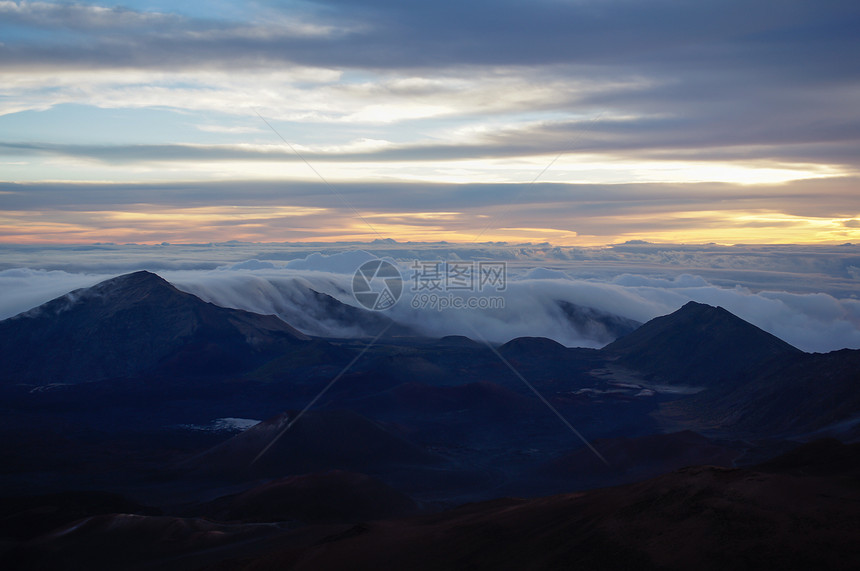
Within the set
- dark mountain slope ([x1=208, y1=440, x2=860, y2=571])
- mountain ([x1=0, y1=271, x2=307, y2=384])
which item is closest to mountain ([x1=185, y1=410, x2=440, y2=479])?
dark mountain slope ([x1=208, y1=440, x2=860, y2=571])

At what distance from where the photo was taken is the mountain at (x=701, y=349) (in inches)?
4449

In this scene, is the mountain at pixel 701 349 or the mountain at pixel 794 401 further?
the mountain at pixel 701 349

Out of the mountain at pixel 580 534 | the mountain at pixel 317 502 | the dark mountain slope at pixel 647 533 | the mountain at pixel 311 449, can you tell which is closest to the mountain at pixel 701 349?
the mountain at pixel 311 449

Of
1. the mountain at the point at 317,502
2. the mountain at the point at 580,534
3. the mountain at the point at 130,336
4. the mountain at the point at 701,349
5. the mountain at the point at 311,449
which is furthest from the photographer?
the mountain at the point at 130,336

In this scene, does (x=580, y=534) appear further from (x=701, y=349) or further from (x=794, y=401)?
(x=701, y=349)

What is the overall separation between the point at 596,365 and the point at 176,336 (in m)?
81.5

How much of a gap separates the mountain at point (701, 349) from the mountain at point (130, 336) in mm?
68727

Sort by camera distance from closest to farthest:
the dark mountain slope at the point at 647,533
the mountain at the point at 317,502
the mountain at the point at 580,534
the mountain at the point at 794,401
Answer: the dark mountain slope at the point at 647,533
the mountain at the point at 580,534
the mountain at the point at 317,502
the mountain at the point at 794,401

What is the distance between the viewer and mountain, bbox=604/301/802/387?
113m

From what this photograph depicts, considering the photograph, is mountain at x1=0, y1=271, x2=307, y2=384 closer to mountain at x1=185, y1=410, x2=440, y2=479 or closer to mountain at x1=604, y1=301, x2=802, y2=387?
mountain at x1=185, y1=410, x2=440, y2=479

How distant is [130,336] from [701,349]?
351ft

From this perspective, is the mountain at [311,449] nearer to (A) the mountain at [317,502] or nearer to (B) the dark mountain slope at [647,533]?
(A) the mountain at [317,502]

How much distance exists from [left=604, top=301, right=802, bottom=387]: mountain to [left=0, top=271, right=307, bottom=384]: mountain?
68727 millimetres

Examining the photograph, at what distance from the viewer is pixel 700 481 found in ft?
83.7
